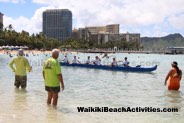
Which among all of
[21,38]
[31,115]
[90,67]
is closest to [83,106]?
[31,115]

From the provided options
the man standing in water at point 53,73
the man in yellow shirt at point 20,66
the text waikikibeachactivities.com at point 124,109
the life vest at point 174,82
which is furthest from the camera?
the life vest at point 174,82

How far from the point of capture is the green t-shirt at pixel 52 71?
1087 cm

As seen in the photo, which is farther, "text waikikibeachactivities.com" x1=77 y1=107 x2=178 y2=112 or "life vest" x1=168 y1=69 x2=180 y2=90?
"life vest" x1=168 y1=69 x2=180 y2=90

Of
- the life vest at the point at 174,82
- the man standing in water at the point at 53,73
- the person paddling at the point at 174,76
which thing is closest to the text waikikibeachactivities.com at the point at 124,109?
the man standing in water at the point at 53,73

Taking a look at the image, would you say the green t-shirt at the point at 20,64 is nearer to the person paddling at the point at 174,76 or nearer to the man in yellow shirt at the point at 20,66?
the man in yellow shirt at the point at 20,66

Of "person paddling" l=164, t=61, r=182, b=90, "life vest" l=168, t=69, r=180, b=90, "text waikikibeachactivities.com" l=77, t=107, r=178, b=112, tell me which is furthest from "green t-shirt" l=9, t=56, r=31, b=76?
"life vest" l=168, t=69, r=180, b=90

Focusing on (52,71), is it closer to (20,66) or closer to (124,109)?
(124,109)

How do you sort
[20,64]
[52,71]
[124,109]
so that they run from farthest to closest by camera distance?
[20,64]
[124,109]
[52,71]

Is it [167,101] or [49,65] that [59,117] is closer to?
[49,65]

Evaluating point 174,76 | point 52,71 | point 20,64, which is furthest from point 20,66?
point 174,76

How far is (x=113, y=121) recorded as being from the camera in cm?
1071

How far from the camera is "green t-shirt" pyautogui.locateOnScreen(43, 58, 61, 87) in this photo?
10868 mm

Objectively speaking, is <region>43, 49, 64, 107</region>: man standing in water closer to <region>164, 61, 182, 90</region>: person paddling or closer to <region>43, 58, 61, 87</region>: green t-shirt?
<region>43, 58, 61, 87</region>: green t-shirt

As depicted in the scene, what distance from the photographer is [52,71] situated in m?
11.0
